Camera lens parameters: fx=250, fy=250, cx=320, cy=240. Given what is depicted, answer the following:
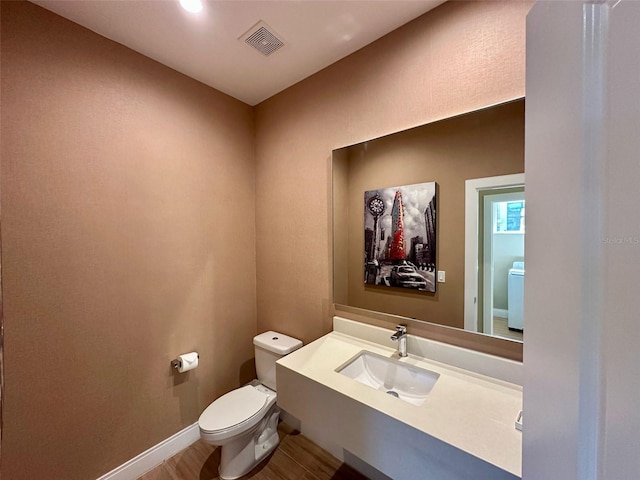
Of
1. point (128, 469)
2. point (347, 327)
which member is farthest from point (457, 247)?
point (128, 469)

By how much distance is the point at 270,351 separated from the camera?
1.81m

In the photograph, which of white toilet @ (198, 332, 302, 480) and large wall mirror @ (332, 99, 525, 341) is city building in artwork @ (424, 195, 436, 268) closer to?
large wall mirror @ (332, 99, 525, 341)

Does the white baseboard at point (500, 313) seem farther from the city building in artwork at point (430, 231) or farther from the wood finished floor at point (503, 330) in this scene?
the city building in artwork at point (430, 231)

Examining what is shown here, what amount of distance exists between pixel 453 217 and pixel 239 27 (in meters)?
1.52

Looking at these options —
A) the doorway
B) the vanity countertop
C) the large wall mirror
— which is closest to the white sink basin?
the vanity countertop

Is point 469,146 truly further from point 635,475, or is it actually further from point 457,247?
point 635,475

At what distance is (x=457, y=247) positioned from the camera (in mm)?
1251

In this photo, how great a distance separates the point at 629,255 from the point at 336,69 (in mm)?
1756

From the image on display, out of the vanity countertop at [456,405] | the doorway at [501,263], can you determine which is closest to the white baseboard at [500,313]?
the doorway at [501,263]

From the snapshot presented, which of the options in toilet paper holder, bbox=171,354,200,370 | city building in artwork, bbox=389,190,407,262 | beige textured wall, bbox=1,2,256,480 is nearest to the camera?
Result: beige textured wall, bbox=1,2,256,480

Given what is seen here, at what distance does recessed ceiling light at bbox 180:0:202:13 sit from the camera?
118cm

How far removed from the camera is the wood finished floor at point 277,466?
150 centimetres

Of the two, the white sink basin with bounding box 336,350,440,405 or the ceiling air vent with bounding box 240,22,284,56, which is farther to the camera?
the ceiling air vent with bounding box 240,22,284,56

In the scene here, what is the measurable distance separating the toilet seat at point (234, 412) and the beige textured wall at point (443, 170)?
0.88 meters
